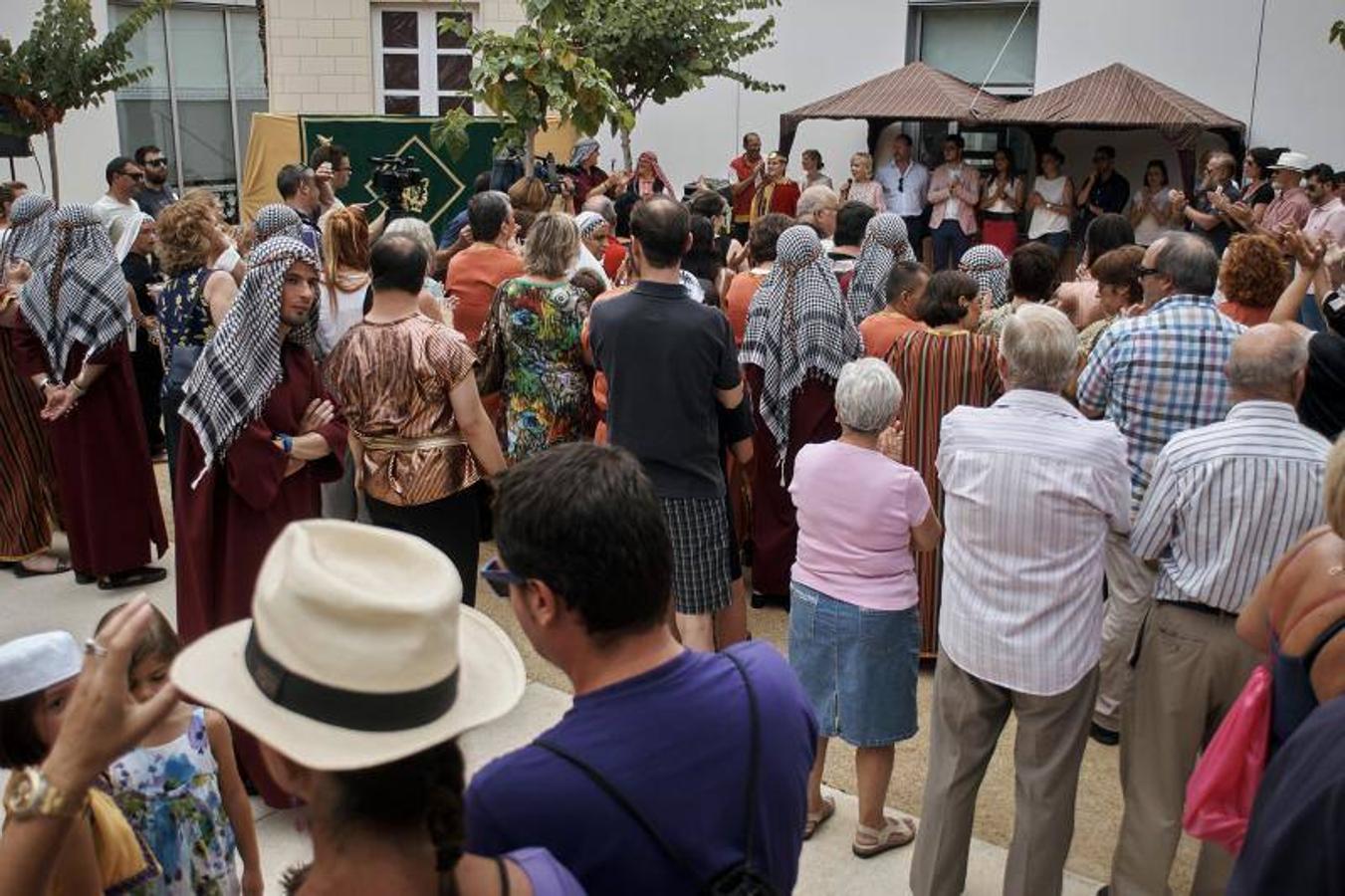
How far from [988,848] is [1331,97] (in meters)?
11.2

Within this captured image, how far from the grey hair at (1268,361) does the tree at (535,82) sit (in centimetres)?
484

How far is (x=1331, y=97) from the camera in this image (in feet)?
41.3

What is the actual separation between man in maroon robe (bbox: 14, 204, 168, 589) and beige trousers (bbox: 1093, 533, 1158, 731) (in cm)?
459

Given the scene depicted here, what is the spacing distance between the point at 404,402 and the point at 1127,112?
985 cm

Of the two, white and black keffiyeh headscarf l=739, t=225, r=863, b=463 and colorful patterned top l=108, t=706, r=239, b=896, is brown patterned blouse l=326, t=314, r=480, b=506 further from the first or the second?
white and black keffiyeh headscarf l=739, t=225, r=863, b=463

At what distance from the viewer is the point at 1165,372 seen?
4.18 meters

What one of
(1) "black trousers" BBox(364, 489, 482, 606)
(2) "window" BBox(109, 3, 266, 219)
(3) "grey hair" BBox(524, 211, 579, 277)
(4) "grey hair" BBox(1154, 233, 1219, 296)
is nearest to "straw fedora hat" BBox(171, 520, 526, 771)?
(1) "black trousers" BBox(364, 489, 482, 606)

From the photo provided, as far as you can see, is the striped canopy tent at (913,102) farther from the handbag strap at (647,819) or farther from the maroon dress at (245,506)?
the handbag strap at (647,819)

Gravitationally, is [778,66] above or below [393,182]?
above

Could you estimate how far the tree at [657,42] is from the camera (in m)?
11.6

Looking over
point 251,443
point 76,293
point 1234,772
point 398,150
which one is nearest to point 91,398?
point 76,293

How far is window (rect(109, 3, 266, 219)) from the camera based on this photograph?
1745 centimetres

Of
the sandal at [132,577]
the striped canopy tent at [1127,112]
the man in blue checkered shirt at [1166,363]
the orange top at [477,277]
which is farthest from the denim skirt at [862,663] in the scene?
the striped canopy tent at [1127,112]

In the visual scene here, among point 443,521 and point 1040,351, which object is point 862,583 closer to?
point 1040,351
